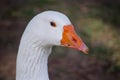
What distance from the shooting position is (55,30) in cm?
245

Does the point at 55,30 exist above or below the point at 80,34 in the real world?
below

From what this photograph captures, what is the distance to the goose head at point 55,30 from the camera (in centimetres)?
245

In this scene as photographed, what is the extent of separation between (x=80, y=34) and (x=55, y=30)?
9.06 ft

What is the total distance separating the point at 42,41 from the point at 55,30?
0.45 feet

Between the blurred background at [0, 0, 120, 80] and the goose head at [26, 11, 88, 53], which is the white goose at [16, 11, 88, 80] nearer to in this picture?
the goose head at [26, 11, 88, 53]

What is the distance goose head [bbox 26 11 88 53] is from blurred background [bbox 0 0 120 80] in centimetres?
207

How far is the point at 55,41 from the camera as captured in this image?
8.14 feet

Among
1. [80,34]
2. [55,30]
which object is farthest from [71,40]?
[80,34]

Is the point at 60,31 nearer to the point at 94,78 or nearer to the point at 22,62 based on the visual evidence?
the point at 22,62

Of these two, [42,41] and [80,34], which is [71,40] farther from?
[80,34]

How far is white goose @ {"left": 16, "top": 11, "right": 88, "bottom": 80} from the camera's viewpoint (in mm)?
2451

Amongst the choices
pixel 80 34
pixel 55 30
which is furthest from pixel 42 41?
pixel 80 34

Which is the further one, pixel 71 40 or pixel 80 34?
pixel 80 34

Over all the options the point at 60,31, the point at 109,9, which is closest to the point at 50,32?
the point at 60,31
